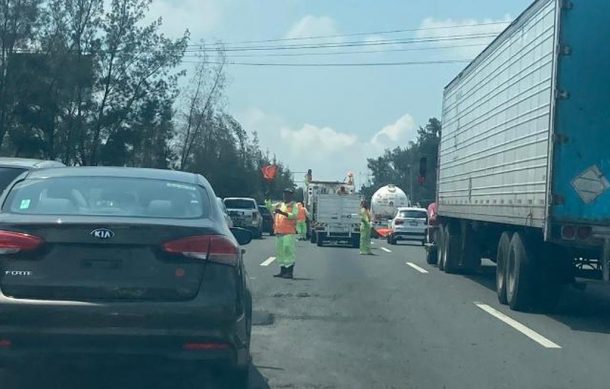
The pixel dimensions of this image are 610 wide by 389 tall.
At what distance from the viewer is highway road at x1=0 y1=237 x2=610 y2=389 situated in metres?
9.52

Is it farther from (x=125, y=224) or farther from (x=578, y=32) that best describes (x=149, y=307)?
(x=578, y=32)

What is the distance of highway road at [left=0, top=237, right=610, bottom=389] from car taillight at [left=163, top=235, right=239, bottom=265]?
0.82m

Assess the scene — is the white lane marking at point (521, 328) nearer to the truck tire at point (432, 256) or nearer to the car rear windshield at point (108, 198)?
the car rear windshield at point (108, 198)

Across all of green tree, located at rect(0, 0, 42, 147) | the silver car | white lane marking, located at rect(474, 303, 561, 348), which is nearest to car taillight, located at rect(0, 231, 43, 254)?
white lane marking, located at rect(474, 303, 561, 348)

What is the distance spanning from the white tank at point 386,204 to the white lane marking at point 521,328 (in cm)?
4818

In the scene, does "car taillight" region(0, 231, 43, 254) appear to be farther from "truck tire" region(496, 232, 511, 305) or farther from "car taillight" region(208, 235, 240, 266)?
"truck tire" region(496, 232, 511, 305)

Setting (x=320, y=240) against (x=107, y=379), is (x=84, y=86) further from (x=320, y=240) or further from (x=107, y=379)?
(x=107, y=379)

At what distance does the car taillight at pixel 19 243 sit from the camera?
23.8 feet

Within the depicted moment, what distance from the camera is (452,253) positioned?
76.6 feet

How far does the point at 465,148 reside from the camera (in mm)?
21984

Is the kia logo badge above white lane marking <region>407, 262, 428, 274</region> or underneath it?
above

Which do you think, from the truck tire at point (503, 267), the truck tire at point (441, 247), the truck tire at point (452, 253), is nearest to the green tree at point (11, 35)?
the truck tire at point (441, 247)

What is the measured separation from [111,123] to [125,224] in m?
48.1

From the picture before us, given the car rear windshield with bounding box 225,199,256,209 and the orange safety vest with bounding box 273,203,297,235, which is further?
the car rear windshield with bounding box 225,199,256,209
